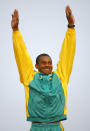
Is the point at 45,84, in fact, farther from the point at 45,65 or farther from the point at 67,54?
the point at 67,54

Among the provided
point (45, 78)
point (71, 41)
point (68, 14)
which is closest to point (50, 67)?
point (45, 78)

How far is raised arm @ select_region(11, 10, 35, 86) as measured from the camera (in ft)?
3.93

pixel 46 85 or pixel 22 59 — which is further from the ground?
pixel 22 59

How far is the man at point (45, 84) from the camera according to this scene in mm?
1129

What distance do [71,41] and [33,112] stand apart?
1.35 ft

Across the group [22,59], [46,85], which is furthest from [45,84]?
[22,59]

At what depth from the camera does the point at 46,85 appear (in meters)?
1.17

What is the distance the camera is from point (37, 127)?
1.14 m

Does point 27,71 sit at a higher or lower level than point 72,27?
lower

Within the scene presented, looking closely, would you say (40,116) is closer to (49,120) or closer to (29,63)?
(49,120)

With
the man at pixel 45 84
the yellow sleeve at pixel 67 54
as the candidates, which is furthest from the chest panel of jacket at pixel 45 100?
the yellow sleeve at pixel 67 54

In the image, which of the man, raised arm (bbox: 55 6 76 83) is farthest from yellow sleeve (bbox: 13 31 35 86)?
Answer: raised arm (bbox: 55 6 76 83)

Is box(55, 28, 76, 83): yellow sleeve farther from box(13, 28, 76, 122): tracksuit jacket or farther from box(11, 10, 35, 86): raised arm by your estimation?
box(11, 10, 35, 86): raised arm

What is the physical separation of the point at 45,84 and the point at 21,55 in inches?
7.7
